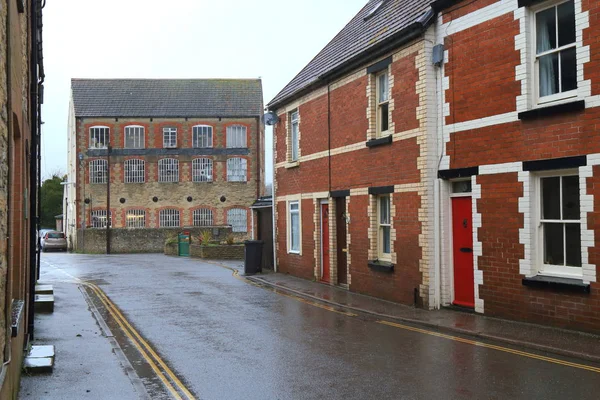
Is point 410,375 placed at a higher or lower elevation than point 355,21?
lower

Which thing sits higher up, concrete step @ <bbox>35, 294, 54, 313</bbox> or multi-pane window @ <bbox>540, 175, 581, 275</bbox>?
multi-pane window @ <bbox>540, 175, 581, 275</bbox>

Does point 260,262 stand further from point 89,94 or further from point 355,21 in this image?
point 89,94

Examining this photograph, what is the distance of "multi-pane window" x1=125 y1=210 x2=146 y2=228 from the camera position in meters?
49.4

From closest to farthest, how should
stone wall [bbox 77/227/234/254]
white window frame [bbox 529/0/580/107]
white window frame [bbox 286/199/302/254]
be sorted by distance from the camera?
white window frame [bbox 529/0/580/107] → white window frame [bbox 286/199/302/254] → stone wall [bbox 77/227/234/254]

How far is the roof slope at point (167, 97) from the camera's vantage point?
164 feet

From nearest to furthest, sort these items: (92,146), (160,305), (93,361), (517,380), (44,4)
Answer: (517,380) < (93,361) < (44,4) < (160,305) < (92,146)

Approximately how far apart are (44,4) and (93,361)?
264 inches

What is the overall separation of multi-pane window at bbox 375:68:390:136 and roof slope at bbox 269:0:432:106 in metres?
0.83

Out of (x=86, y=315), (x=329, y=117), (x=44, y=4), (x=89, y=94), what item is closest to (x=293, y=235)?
(x=329, y=117)

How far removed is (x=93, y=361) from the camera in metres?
9.10

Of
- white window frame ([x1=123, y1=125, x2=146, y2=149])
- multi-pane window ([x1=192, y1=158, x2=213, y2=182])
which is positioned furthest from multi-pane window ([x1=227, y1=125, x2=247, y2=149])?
white window frame ([x1=123, y1=125, x2=146, y2=149])

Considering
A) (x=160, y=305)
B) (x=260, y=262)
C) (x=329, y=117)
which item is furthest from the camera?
(x=260, y=262)

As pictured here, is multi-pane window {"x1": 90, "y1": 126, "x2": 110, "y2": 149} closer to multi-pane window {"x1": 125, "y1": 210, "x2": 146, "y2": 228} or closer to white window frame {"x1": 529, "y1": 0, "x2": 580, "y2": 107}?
multi-pane window {"x1": 125, "y1": 210, "x2": 146, "y2": 228}

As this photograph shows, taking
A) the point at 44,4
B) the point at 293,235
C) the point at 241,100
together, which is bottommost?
Result: the point at 293,235
